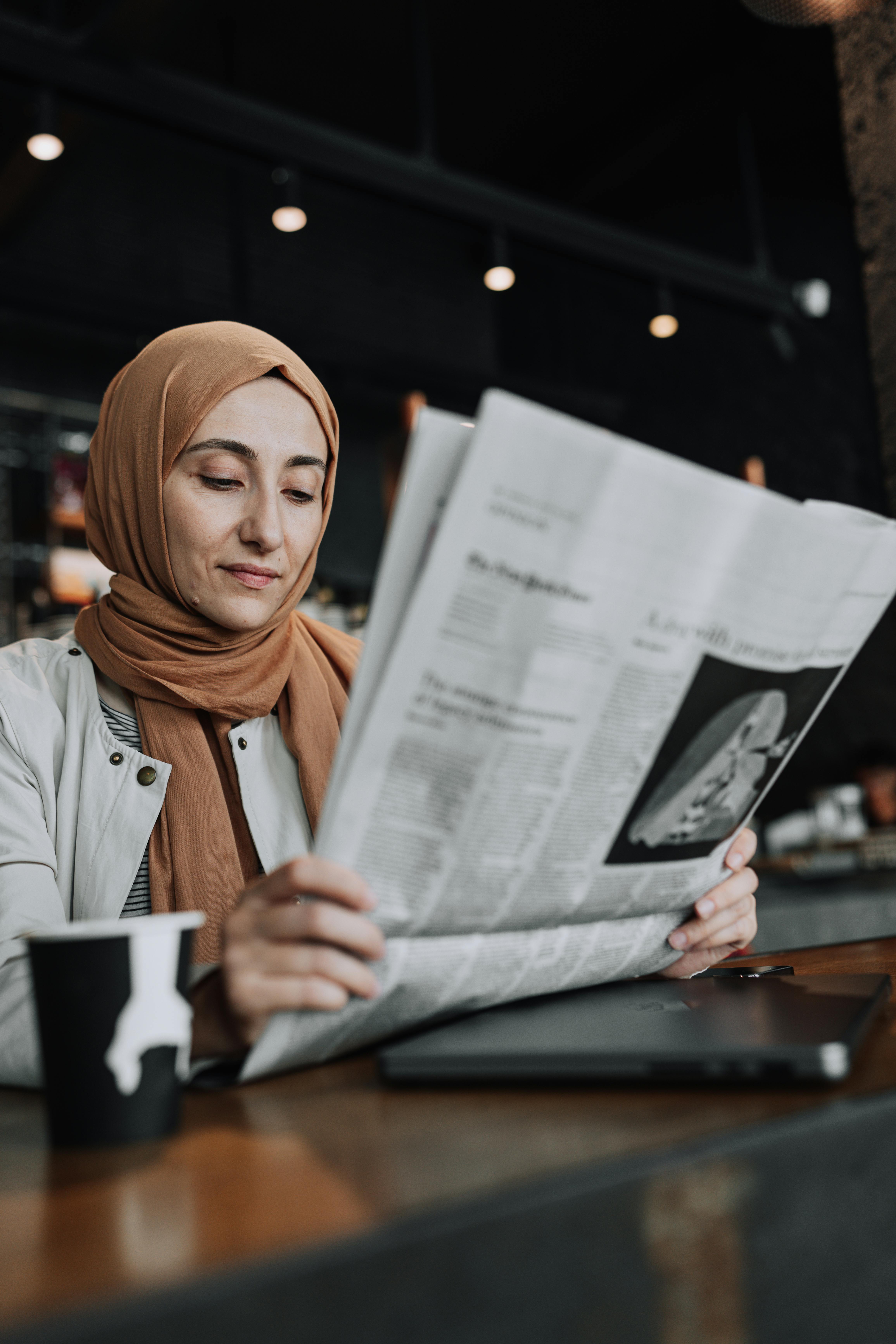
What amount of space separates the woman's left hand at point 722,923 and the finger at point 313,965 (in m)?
0.29

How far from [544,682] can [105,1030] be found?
26 centimetres

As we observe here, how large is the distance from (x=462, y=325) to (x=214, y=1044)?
19.4 ft

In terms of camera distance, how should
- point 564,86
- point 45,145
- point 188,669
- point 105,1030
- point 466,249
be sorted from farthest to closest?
point 466,249 < point 564,86 < point 45,145 < point 188,669 < point 105,1030

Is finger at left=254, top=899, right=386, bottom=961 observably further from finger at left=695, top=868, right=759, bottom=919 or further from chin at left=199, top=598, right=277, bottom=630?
chin at left=199, top=598, right=277, bottom=630

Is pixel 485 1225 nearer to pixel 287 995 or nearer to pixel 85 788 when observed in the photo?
pixel 287 995

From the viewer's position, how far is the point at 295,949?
55cm

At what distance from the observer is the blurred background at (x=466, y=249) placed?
3656mm

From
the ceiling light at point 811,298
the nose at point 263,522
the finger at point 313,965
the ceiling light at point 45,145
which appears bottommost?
the finger at point 313,965

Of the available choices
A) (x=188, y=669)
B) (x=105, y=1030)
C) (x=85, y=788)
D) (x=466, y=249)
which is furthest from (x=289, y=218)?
(x=466, y=249)

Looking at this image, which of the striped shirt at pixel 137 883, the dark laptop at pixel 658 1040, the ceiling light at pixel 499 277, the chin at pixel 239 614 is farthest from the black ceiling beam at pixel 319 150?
the dark laptop at pixel 658 1040

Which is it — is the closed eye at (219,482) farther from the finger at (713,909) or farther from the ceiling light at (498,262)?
the ceiling light at (498,262)

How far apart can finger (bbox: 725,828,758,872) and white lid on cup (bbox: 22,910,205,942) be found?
0.43m

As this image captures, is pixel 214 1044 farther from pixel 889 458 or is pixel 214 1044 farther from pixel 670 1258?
pixel 889 458

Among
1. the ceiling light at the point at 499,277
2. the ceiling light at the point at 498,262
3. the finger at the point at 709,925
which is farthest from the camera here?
the ceiling light at the point at 499,277
